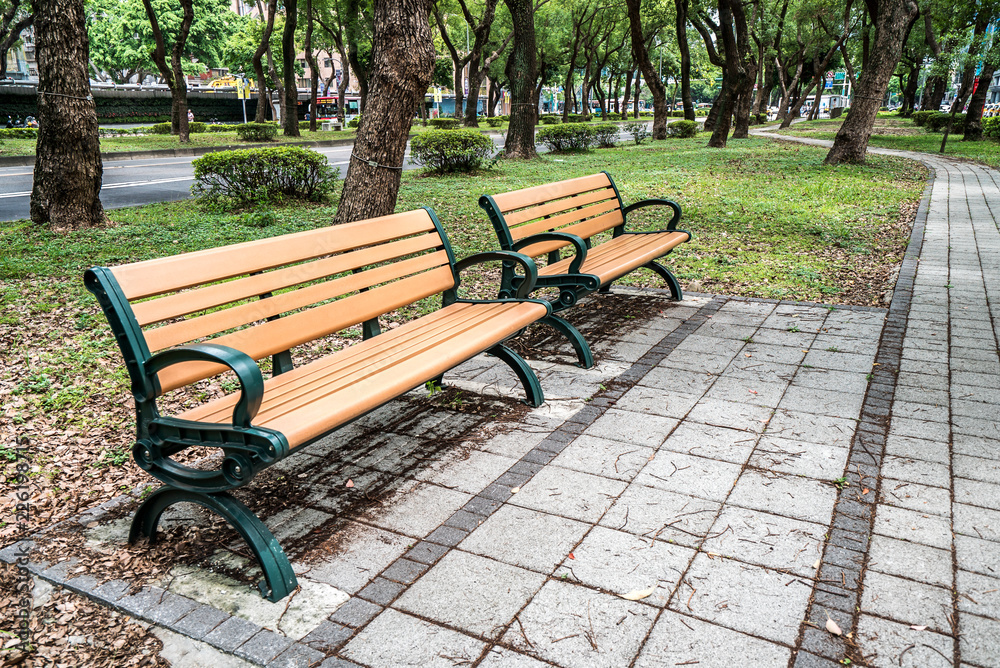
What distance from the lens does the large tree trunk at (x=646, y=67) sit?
2092 cm

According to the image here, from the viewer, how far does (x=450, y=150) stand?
14609 millimetres

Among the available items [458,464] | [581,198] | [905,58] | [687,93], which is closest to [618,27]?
[687,93]

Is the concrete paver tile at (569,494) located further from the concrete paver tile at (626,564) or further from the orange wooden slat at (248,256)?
the orange wooden slat at (248,256)

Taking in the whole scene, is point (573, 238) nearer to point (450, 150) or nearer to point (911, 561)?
point (911, 561)

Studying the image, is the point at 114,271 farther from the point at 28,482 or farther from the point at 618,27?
the point at 618,27

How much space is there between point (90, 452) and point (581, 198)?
12.0ft

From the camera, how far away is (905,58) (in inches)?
1642

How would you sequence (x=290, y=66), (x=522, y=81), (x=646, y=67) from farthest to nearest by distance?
(x=290, y=66) < (x=646, y=67) < (x=522, y=81)

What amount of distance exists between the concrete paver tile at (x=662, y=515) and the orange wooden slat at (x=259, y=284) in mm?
1606

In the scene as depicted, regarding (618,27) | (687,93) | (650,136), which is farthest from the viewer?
(618,27)

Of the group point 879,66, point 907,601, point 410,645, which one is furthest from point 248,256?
point 879,66

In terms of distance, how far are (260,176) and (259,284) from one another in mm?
7615

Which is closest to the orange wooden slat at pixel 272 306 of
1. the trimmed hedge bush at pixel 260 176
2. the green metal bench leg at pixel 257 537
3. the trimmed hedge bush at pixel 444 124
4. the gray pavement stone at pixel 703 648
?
the green metal bench leg at pixel 257 537

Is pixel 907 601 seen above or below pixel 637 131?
below
